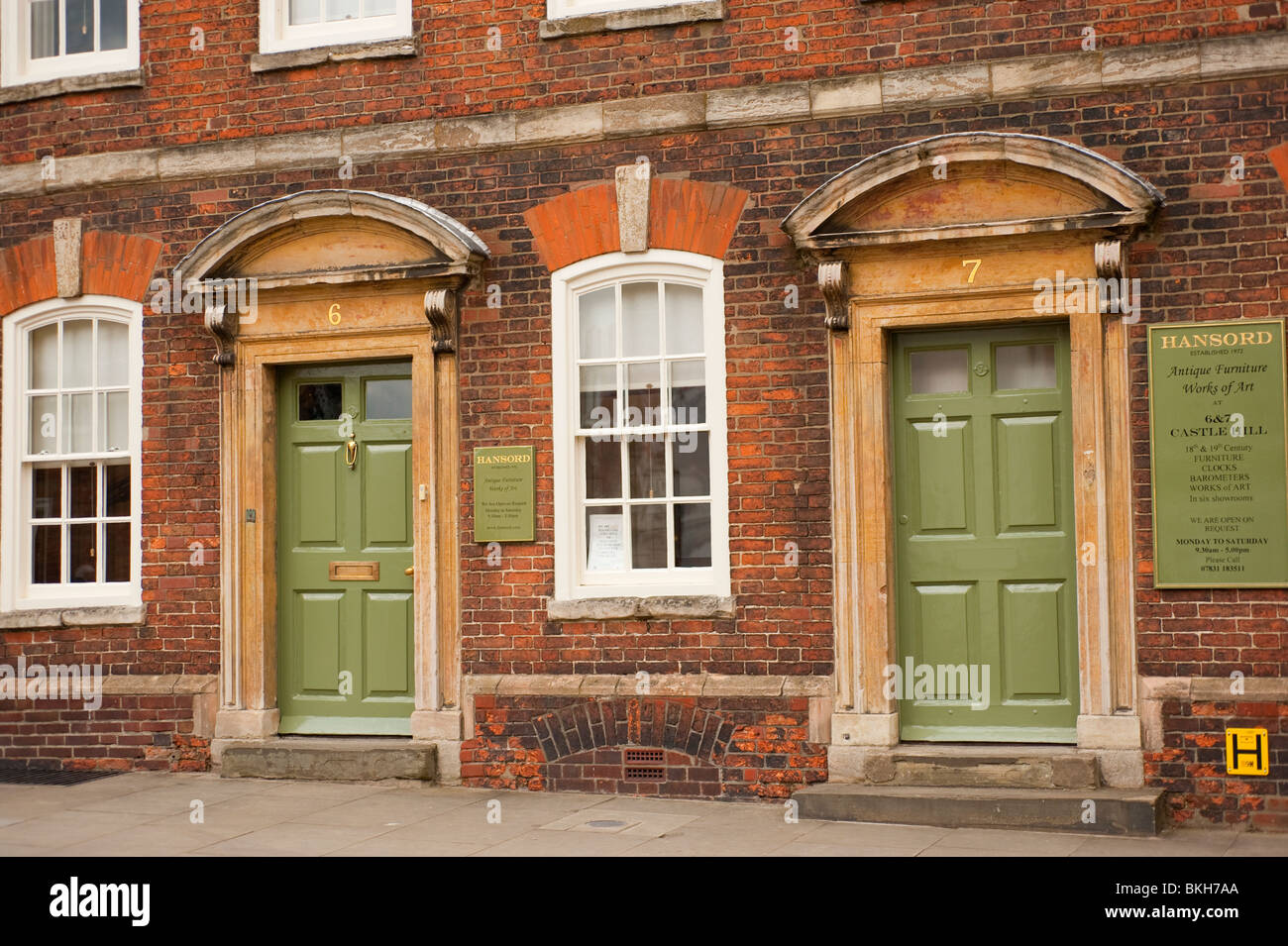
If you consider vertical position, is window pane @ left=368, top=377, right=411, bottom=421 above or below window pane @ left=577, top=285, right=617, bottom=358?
below

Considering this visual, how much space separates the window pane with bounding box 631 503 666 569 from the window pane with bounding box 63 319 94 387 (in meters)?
3.87

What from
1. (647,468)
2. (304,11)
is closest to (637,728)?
(647,468)

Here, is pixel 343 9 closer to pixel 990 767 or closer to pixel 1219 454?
pixel 1219 454

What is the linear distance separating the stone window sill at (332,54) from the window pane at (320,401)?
Result: 2.01 m

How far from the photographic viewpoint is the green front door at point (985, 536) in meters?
8.28

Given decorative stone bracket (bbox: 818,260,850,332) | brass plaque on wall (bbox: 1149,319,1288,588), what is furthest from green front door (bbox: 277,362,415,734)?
brass plaque on wall (bbox: 1149,319,1288,588)

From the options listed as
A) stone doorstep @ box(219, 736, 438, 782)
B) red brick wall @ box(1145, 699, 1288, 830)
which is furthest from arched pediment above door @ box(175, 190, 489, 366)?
red brick wall @ box(1145, 699, 1288, 830)

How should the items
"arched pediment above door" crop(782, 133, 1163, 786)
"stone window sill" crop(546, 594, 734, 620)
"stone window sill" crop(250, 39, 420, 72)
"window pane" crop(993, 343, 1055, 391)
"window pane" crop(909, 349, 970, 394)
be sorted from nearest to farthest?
"arched pediment above door" crop(782, 133, 1163, 786) → "window pane" crop(993, 343, 1055, 391) → "window pane" crop(909, 349, 970, 394) → "stone window sill" crop(546, 594, 734, 620) → "stone window sill" crop(250, 39, 420, 72)

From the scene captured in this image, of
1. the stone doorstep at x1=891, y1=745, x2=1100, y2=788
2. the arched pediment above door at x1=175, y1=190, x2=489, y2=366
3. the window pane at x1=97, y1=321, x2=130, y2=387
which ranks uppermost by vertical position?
the arched pediment above door at x1=175, y1=190, x2=489, y2=366

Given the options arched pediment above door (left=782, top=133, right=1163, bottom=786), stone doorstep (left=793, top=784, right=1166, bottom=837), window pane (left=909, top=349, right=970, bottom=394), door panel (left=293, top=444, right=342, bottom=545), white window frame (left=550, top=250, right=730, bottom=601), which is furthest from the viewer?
door panel (left=293, top=444, right=342, bottom=545)

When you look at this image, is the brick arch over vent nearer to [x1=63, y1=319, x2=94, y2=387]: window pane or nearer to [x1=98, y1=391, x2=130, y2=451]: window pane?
[x1=98, y1=391, x2=130, y2=451]: window pane

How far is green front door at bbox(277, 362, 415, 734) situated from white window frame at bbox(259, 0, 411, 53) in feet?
6.68

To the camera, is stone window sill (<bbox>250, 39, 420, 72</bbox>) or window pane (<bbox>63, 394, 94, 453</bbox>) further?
window pane (<bbox>63, 394, 94, 453</bbox>)

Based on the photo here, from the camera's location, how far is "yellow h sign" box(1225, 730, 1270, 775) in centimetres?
768
